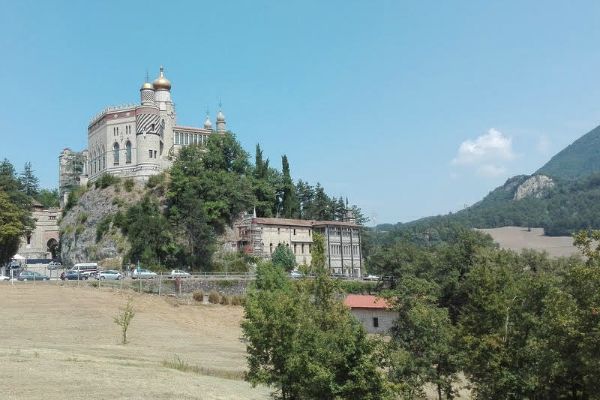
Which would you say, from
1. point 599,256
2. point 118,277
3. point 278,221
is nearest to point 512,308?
point 599,256

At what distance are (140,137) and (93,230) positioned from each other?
17311 millimetres

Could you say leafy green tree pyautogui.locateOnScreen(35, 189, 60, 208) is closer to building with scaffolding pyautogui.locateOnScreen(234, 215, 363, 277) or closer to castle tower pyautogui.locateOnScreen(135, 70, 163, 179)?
castle tower pyautogui.locateOnScreen(135, 70, 163, 179)

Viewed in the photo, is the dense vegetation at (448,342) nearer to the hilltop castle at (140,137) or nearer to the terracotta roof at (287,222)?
the terracotta roof at (287,222)

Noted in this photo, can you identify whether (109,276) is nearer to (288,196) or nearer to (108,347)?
(108,347)

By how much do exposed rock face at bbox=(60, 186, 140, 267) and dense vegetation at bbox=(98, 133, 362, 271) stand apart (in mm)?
1666

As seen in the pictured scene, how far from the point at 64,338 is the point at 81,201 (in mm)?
65203

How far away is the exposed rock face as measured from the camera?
90.1 m

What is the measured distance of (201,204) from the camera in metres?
87.9

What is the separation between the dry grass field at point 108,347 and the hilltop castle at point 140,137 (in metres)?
42.0

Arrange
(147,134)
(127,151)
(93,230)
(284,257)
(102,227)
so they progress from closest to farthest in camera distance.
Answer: (284,257), (102,227), (93,230), (147,134), (127,151)

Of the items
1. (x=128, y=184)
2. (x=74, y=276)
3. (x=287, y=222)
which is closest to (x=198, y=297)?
(x=74, y=276)

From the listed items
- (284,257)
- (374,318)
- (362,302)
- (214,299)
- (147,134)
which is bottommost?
(374,318)

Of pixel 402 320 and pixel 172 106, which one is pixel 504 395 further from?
pixel 172 106

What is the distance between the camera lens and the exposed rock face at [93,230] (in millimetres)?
90125
